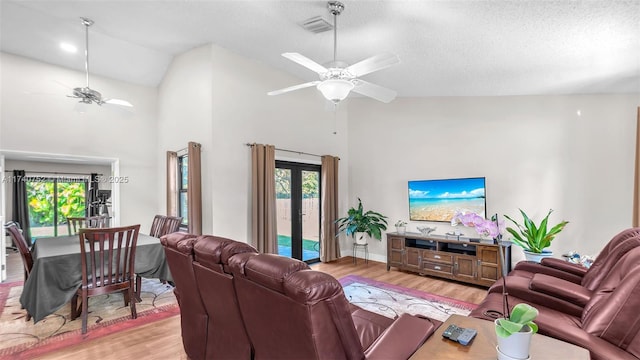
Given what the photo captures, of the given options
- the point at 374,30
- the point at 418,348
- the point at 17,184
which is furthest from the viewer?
the point at 17,184

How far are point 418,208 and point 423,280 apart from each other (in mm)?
1216

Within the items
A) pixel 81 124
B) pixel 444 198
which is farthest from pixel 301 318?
pixel 81 124

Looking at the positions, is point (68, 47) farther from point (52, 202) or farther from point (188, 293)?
point (188, 293)

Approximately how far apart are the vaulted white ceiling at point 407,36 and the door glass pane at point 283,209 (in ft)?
5.90

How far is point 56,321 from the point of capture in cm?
314

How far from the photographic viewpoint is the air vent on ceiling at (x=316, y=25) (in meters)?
3.23

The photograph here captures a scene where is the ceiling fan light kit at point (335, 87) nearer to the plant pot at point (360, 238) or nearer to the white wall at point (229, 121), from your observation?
the white wall at point (229, 121)

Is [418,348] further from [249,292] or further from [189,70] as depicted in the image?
[189,70]

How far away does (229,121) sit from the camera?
4.43m

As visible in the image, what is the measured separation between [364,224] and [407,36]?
3.28 metres

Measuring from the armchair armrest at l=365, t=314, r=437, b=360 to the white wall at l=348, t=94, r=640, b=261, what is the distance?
3755 millimetres

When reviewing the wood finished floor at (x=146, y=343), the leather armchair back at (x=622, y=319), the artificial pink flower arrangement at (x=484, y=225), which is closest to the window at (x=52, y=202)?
the wood finished floor at (x=146, y=343)

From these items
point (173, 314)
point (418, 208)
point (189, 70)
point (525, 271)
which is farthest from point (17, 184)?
point (525, 271)

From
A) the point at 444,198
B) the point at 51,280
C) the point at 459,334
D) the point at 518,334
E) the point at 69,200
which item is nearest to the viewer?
the point at 518,334
